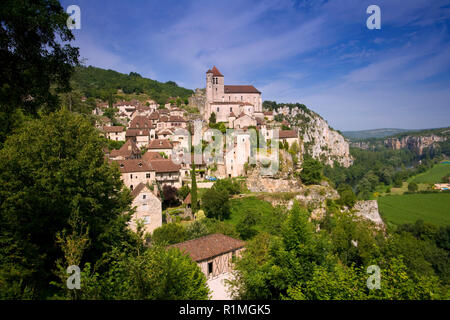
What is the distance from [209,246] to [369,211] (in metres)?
31.5

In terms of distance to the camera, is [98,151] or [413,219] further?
[413,219]

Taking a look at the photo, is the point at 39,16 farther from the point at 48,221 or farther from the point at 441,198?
the point at 441,198

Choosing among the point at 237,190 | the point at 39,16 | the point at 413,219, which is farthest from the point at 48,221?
the point at 413,219

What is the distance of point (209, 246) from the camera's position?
794 inches

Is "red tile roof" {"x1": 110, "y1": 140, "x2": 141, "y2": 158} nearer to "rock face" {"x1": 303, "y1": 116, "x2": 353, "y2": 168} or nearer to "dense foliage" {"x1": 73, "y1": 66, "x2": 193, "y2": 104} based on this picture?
"dense foliage" {"x1": 73, "y1": 66, "x2": 193, "y2": 104}

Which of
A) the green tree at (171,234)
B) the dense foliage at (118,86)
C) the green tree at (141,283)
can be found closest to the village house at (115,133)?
the green tree at (171,234)

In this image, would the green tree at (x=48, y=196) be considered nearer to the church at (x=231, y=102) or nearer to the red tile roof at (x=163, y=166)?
the red tile roof at (x=163, y=166)

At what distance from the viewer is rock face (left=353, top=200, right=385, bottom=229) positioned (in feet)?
127

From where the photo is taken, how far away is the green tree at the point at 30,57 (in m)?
8.20

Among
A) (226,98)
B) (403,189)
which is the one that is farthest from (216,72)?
(403,189)

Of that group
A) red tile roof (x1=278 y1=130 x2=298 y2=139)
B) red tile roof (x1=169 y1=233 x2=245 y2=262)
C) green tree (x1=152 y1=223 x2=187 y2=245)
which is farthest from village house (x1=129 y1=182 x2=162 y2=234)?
red tile roof (x1=278 y1=130 x2=298 y2=139)

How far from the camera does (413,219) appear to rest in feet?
201

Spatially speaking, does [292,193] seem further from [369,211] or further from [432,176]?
[432,176]
